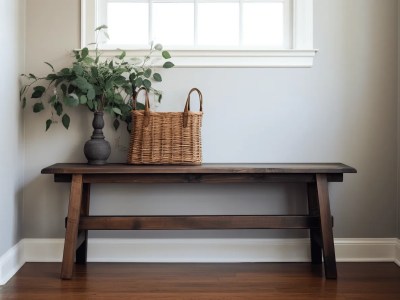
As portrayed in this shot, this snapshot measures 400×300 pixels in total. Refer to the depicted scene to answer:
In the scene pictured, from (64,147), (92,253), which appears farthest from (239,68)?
(92,253)

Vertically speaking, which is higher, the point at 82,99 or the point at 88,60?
the point at 88,60

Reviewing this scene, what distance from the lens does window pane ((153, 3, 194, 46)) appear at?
3.00 meters

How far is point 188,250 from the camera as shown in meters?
2.88

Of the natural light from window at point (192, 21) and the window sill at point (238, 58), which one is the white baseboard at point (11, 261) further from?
the natural light from window at point (192, 21)

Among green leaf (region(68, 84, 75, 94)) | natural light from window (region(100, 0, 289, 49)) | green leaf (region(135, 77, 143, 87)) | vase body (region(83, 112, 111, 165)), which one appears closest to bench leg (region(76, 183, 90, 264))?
vase body (region(83, 112, 111, 165))

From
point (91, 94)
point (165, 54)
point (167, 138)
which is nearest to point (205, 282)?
point (167, 138)

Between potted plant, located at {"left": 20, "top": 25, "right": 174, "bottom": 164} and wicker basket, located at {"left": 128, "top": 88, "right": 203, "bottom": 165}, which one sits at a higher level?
A: potted plant, located at {"left": 20, "top": 25, "right": 174, "bottom": 164}

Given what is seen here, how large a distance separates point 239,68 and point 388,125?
3.13 ft

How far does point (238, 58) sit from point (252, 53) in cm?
9

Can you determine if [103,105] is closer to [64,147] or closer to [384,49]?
[64,147]

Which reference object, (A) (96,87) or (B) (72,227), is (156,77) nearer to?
(A) (96,87)

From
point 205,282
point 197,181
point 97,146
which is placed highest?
point 97,146

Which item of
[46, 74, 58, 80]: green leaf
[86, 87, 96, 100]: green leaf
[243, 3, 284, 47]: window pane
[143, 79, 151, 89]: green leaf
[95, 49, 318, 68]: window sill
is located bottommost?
[86, 87, 96, 100]: green leaf

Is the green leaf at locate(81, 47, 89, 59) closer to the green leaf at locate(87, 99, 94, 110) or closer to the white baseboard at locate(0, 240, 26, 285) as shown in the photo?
the green leaf at locate(87, 99, 94, 110)
